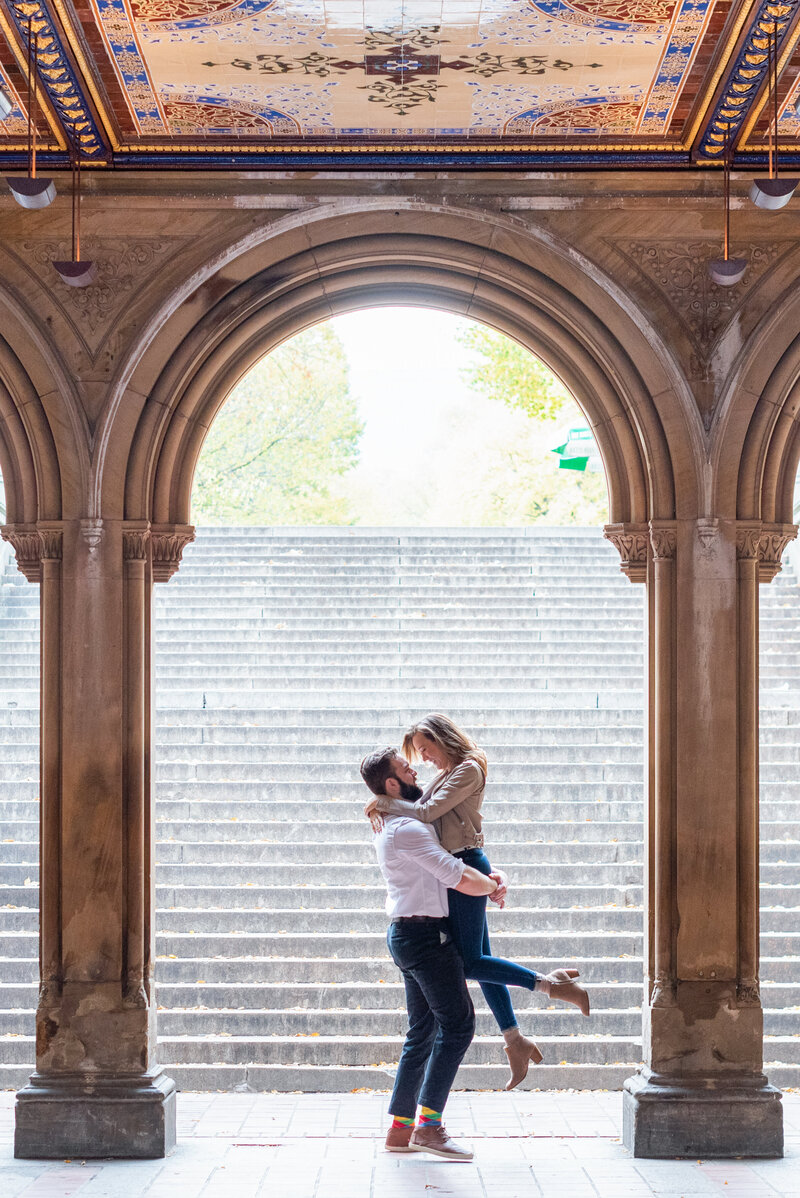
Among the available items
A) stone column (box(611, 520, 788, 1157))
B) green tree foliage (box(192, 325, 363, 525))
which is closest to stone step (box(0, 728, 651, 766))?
stone column (box(611, 520, 788, 1157))

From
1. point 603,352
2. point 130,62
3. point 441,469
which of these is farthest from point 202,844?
point 441,469

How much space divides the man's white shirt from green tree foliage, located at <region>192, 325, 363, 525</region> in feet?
54.5

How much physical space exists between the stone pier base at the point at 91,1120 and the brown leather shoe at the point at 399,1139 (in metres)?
0.83

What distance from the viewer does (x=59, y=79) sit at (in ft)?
13.4

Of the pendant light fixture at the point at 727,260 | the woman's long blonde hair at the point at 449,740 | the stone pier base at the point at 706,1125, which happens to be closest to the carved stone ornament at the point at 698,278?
the pendant light fixture at the point at 727,260

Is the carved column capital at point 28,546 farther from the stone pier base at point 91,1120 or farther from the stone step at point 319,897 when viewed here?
the stone step at point 319,897

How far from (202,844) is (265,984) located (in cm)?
107

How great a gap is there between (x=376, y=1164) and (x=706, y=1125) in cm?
121

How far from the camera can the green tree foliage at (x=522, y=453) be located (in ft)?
58.9

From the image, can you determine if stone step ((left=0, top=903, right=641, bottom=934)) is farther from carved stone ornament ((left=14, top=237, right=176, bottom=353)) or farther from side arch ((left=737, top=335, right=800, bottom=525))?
carved stone ornament ((left=14, top=237, right=176, bottom=353))

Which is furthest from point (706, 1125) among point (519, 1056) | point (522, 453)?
point (522, 453)

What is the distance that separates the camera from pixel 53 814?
4770 millimetres

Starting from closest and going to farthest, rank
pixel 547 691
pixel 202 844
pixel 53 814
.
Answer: pixel 53 814 < pixel 202 844 < pixel 547 691

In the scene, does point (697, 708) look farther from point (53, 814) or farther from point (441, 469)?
point (441, 469)
